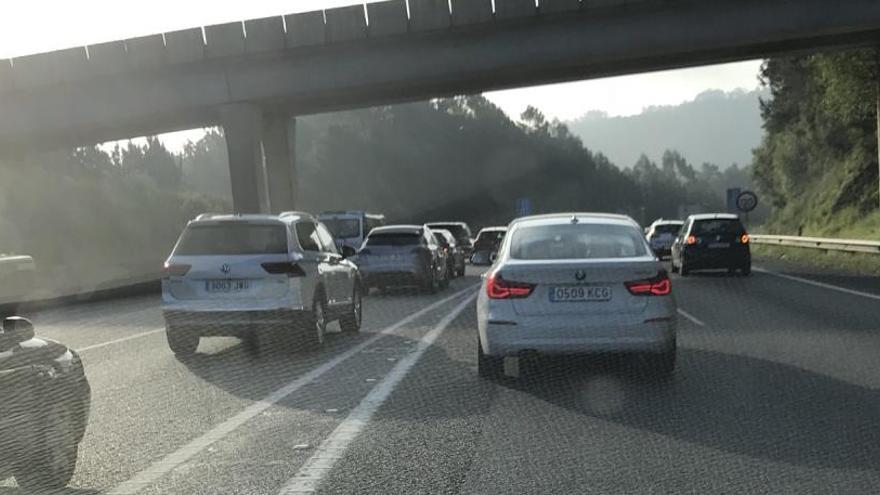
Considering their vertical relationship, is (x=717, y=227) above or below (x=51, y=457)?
below

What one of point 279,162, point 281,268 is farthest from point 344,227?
point 281,268

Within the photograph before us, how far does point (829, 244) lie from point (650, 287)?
24.3 metres

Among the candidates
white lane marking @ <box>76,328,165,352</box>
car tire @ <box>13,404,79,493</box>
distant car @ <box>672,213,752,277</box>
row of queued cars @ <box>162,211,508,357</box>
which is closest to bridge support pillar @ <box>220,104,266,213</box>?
distant car @ <box>672,213,752,277</box>

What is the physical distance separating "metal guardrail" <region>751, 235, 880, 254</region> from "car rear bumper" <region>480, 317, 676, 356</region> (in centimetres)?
1950

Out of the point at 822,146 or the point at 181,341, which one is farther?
the point at 822,146

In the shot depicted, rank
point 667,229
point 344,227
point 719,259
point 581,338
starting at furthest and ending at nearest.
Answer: point 667,229 < point 344,227 < point 719,259 < point 581,338

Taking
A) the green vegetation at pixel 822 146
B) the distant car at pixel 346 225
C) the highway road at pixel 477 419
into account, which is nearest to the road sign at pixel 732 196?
the green vegetation at pixel 822 146

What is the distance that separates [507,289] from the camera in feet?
29.0

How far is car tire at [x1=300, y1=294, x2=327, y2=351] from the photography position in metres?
11.9

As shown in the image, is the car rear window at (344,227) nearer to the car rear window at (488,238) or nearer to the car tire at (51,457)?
the car rear window at (488,238)

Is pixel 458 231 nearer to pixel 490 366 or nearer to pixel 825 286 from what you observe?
pixel 825 286

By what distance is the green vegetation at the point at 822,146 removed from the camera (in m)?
36.8

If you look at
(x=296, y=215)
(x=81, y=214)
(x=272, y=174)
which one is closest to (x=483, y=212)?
(x=81, y=214)

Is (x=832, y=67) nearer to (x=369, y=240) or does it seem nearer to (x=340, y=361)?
(x=369, y=240)
